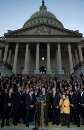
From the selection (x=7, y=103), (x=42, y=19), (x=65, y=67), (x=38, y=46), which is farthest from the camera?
(x=42, y=19)

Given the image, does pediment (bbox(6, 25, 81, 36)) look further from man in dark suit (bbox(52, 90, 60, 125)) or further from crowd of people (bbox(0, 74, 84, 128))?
man in dark suit (bbox(52, 90, 60, 125))

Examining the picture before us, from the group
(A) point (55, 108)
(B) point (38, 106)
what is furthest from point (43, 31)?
(B) point (38, 106)

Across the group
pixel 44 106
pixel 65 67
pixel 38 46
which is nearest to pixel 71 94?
pixel 44 106

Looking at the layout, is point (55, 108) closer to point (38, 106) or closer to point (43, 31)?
point (38, 106)

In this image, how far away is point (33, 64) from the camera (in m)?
54.8

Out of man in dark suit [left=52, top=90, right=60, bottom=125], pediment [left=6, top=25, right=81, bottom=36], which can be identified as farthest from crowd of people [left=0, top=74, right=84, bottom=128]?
pediment [left=6, top=25, right=81, bottom=36]

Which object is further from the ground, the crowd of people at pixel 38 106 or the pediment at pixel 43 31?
the pediment at pixel 43 31

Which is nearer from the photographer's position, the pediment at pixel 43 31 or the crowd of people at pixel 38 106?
the crowd of people at pixel 38 106

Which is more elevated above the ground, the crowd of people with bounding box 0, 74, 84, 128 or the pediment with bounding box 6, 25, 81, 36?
the pediment with bounding box 6, 25, 81, 36

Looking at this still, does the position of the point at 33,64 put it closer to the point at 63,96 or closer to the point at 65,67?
the point at 65,67

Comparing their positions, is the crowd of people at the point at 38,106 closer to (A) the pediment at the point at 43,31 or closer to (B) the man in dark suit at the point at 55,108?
(B) the man in dark suit at the point at 55,108

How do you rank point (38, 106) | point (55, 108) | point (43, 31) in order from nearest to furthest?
point (38, 106) < point (55, 108) < point (43, 31)

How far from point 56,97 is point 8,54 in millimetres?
37880

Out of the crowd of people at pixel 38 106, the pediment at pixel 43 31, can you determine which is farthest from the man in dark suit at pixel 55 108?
the pediment at pixel 43 31
